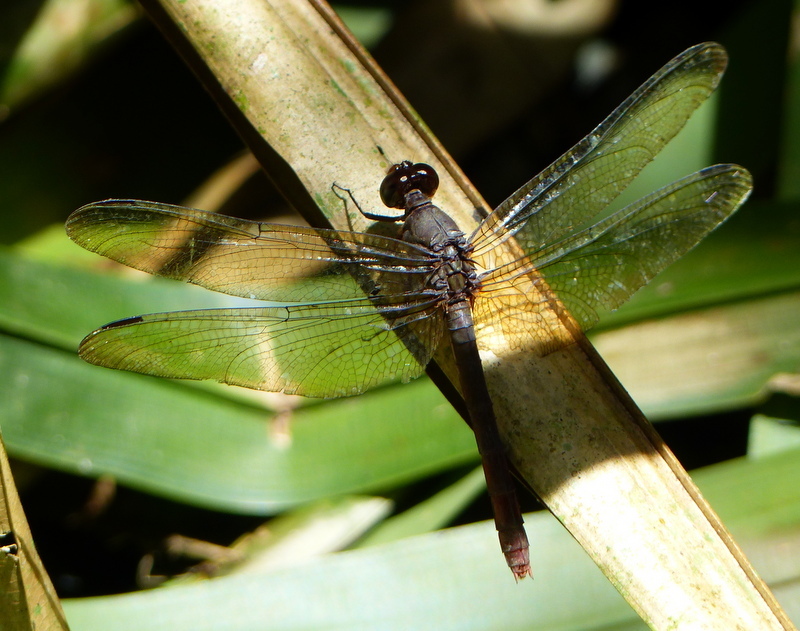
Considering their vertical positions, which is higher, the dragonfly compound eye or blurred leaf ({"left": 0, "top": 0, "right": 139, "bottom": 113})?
blurred leaf ({"left": 0, "top": 0, "right": 139, "bottom": 113})

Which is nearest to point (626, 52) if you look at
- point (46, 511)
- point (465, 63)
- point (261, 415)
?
point (465, 63)

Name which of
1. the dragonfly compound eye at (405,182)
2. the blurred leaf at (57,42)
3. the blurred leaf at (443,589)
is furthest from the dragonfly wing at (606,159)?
the blurred leaf at (57,42)

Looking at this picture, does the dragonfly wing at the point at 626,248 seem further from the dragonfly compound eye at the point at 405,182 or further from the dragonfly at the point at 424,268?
the dragonfly compound eye at the point at 405,182

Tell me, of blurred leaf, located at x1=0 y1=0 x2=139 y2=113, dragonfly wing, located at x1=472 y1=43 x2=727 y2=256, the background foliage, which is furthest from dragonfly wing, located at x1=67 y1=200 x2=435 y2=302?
blurred leaf, located at x1=0 y1=0 x2=139 y2=113

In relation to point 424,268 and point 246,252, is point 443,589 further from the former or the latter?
point 246,252

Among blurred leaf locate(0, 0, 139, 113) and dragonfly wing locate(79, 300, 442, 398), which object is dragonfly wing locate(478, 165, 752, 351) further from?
blurred leaf locate(0, 0, 139, 113)

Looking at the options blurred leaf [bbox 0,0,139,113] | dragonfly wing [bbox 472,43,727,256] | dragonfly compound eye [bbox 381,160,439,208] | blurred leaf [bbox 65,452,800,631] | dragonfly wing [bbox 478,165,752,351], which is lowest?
blurred leaf [bbox 65,452,800,631]

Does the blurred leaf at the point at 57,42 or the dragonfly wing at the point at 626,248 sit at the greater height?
the blurred leaf at the point at 57,42

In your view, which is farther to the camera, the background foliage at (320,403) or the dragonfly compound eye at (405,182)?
the background foliage at (320,403)
